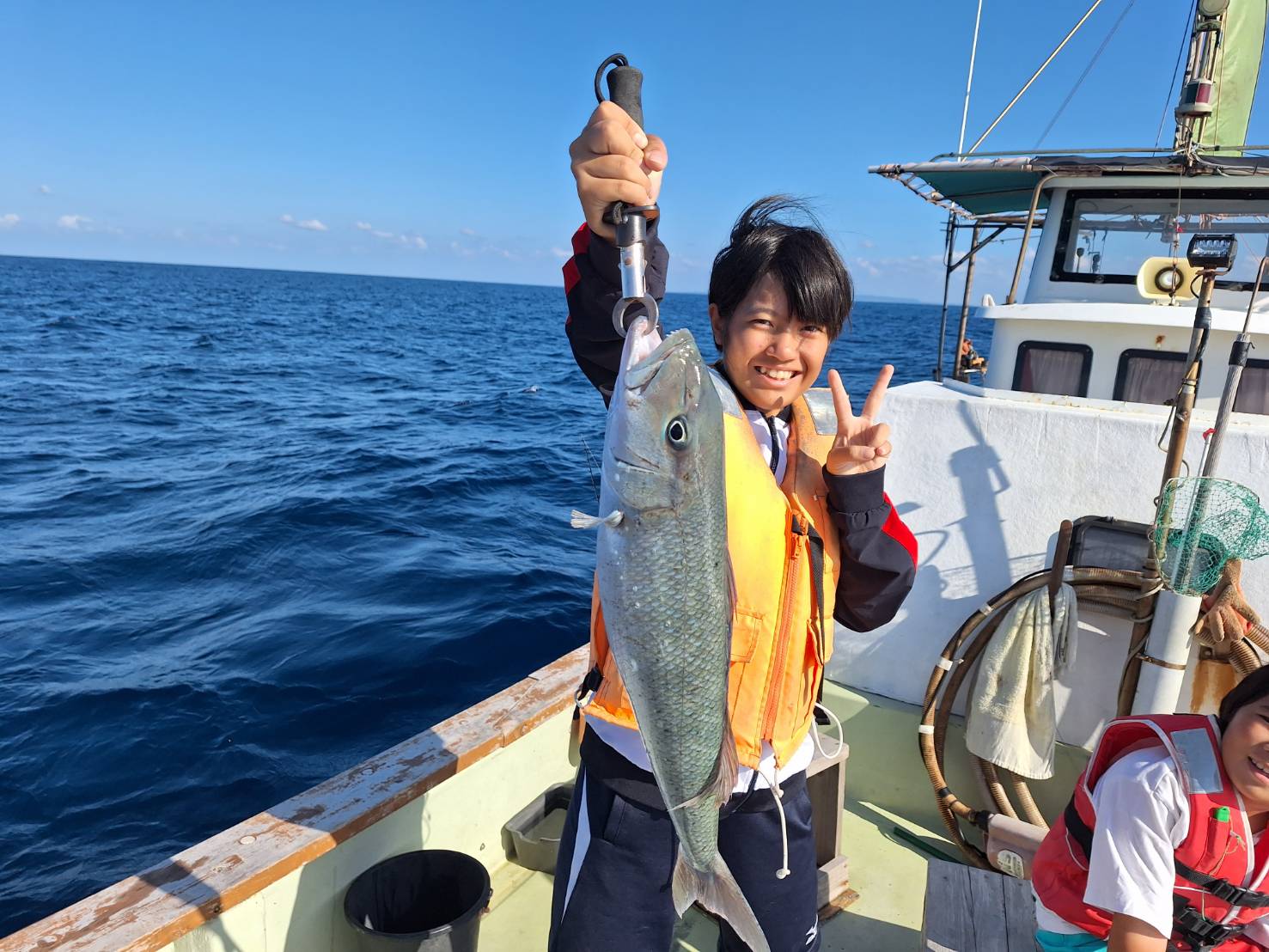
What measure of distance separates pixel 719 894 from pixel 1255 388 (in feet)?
18.8

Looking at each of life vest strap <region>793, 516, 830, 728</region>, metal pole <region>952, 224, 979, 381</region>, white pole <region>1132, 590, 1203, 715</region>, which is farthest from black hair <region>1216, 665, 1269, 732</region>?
metal pole <region>952, 224, 979, 381</region>

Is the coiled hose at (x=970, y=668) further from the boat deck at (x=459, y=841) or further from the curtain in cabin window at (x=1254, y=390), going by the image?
the curtain in cabin window at (x=1254, y=390)

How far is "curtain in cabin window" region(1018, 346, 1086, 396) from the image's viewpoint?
20.5ft

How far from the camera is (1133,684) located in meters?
4.66

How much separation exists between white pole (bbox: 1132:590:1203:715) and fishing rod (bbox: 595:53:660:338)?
13.0 feet

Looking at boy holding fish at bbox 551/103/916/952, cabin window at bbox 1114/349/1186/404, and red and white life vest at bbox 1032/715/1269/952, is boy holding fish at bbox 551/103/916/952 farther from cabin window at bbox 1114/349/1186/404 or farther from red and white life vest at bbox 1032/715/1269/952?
cabin window at bbox 1114/349/1186/404

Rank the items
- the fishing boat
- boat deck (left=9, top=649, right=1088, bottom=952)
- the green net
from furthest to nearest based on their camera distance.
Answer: the green net < the fishing boat < boat deck (left=9, top=649, right=1088, bottom=952)

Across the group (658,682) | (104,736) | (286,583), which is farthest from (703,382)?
(286,583)

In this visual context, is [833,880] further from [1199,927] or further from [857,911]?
[1199,927]

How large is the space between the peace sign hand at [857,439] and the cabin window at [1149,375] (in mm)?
4567

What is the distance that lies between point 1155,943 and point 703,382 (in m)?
2.30

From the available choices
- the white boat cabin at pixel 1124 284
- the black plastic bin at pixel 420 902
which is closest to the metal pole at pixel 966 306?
the white boat cabin at pixel 1124 284

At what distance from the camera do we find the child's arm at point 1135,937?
2.43m

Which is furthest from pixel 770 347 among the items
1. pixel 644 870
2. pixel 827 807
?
pixel 827 807
